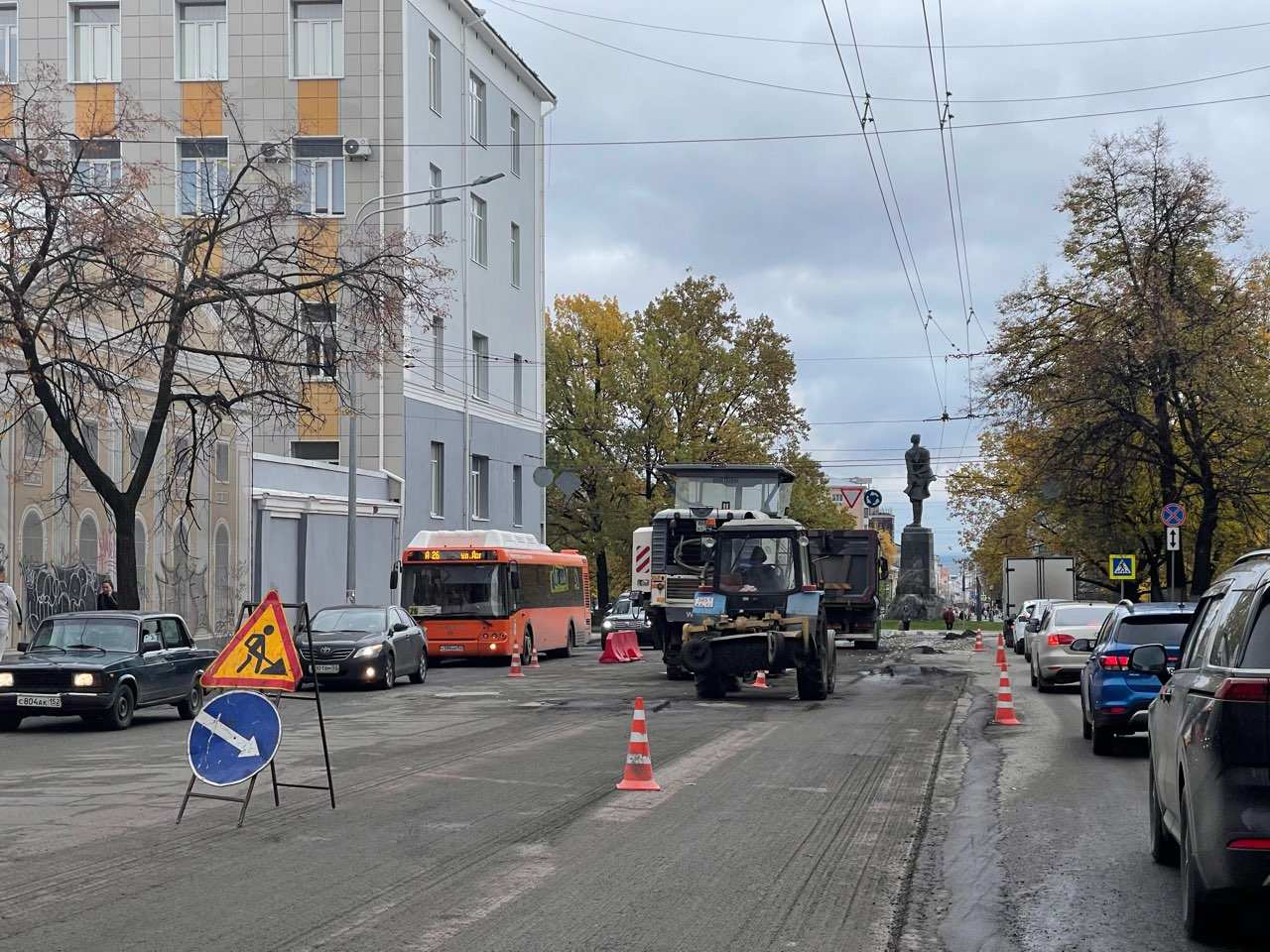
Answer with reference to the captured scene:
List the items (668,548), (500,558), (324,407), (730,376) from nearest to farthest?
1. (668,548)
2. (500,558)
3. (324,407)
4. (730,376)

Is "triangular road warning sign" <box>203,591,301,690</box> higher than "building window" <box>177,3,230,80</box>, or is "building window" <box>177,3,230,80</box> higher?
"building window" <box>177,3,230,80</box>

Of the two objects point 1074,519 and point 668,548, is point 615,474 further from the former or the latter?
point 668,548

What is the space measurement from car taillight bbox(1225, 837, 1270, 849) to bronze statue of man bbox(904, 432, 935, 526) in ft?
183

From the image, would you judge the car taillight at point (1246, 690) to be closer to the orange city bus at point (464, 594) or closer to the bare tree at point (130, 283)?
the bare tree at point (130, 283)

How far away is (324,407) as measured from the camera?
45.9m

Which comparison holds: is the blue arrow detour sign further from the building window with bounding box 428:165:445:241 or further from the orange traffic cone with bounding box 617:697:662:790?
the building window with bounding box 428:165:445:241

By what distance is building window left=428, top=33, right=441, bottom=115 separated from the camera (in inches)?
1891

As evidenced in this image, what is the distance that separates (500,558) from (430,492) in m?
13.8

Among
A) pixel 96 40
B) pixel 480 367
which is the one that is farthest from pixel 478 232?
pixel 96 40

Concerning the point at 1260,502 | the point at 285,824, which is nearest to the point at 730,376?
the point at 1260,502

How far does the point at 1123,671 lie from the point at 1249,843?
29.8 feet

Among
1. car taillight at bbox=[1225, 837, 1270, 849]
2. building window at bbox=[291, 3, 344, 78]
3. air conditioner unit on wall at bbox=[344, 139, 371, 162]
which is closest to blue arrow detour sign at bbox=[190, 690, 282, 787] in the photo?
car taillight at bbox=[1225, 837, 1270, 849]

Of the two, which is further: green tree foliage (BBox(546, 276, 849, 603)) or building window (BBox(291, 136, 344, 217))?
green tree foliage (BBox(546, 276, 849, 603))

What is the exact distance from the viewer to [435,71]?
1909 inches
